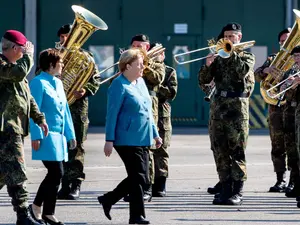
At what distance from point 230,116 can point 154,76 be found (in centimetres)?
98

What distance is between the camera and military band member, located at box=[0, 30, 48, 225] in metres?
10.0

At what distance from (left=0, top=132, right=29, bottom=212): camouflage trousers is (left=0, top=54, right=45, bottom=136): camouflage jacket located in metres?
0.09

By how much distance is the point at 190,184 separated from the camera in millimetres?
14734

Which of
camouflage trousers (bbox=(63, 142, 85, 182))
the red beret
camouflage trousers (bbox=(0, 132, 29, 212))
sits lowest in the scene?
camouflage trousers (bbox=(63, 142, 85, 182))

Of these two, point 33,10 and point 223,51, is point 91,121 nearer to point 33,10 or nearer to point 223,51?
point 33,10

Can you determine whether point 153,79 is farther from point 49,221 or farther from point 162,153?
point 49,221

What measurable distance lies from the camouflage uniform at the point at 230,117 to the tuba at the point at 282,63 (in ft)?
1.78

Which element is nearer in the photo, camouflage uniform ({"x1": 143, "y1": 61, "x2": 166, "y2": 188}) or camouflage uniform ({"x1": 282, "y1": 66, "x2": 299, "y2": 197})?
camouflage uniform ({"x1": 143, "y1": 61, "x2": 166, "y2": 188})

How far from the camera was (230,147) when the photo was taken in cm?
1259

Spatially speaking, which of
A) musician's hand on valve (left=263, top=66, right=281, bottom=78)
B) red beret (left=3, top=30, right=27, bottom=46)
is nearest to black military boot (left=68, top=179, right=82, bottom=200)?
musician's hand on valve (left=263, top=66, right=281, bottom=78)

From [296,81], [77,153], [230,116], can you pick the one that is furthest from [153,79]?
[296,81]

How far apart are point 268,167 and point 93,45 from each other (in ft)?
41.0

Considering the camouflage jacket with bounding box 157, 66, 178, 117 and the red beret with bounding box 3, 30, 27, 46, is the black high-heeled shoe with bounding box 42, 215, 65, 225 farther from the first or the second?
the camouflage jacket with bounding box 157, 66, 178, 117

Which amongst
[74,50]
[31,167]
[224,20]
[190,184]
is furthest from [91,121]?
[74,50]
